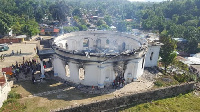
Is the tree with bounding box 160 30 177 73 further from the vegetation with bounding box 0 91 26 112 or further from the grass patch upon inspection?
the vegetation with bounding box 0 91 26 112

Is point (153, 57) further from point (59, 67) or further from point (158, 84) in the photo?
point (59, 67)

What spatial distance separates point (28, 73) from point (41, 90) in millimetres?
5862

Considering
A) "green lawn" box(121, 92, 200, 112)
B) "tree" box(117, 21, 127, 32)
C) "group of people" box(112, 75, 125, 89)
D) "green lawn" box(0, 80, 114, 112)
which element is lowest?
"green lawn" box(121, 92, 200, 112)

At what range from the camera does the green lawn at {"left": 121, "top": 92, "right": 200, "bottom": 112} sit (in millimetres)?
19986

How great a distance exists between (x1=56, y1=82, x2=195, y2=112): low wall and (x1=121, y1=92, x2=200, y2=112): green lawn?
631 mm

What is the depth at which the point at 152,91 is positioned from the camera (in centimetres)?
2117

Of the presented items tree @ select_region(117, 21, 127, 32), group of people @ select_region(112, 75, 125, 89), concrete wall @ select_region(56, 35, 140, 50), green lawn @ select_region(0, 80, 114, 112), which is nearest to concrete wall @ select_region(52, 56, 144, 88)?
group of people @ select_region(112, 75, 125, 89)

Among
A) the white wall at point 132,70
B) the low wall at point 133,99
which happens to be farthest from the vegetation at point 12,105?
the white wall at point 132,70

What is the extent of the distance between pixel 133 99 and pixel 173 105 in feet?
18.0

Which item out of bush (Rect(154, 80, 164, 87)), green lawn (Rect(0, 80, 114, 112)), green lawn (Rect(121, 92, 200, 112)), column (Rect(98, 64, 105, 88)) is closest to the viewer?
green lawn (Rect(0, 80, 114, 112))

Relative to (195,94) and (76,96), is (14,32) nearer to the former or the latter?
(76,96)

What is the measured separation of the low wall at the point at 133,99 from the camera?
58.2 ft

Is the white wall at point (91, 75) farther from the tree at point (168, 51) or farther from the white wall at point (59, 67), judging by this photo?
the tree at point (168, 51)

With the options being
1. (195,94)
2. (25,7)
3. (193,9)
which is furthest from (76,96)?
(193,9)
